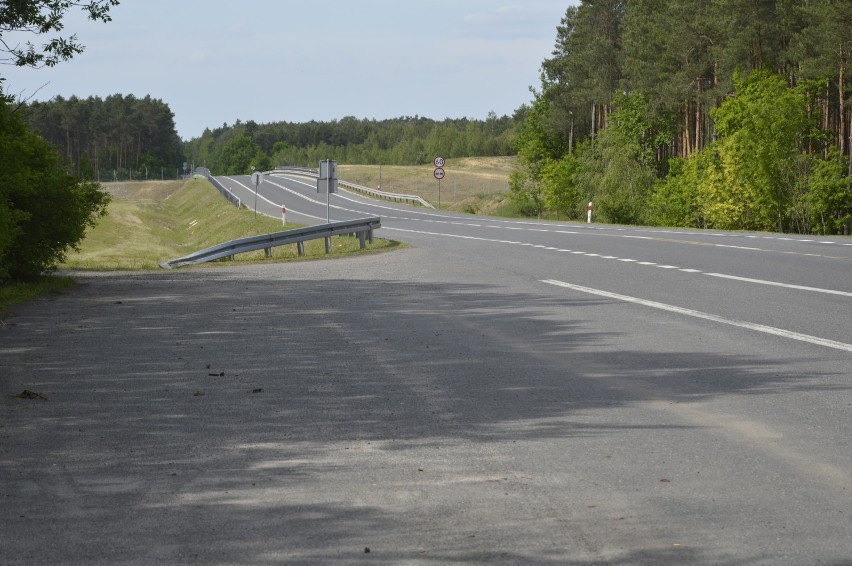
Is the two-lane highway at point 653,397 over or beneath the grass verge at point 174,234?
over

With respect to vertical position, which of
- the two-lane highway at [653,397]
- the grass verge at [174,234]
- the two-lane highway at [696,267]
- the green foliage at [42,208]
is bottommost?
the grass verge at [174,234]

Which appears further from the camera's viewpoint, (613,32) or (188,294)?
(613,32)

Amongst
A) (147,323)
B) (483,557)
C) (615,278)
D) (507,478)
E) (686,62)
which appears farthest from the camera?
(686,62)

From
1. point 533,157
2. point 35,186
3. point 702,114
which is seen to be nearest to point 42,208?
point 35,186

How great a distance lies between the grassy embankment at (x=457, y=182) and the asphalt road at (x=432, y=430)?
80.1m

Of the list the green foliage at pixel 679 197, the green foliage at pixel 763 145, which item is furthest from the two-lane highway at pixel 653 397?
the green foliage at pixel 679 197

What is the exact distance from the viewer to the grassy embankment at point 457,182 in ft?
331

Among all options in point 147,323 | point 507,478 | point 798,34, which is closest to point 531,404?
point 507,478

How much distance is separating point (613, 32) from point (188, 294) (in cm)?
7723

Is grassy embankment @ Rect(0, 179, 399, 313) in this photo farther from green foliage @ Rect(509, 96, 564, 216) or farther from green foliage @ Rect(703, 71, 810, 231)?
green foliage @ Rect(703, 71, 810, 231)

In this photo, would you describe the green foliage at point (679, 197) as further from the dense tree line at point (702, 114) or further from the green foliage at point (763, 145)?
the green foliage at point (763, 145)

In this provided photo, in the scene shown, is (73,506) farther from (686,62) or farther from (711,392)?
(686,62)

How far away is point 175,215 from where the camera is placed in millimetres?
96438

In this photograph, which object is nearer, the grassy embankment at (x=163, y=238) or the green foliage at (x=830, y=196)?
the grassy embankment at (x=163, y=238)
